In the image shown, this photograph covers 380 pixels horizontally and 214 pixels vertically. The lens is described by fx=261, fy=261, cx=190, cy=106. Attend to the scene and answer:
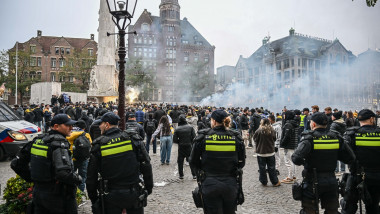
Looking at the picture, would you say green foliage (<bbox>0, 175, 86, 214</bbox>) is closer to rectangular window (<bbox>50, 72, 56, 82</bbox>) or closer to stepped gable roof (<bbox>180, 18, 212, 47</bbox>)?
rectangular window (<bbox>50, 72, 56, 82</bbox>)

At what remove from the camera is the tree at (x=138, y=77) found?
47875mm

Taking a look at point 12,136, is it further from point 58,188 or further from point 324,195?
point 324,195

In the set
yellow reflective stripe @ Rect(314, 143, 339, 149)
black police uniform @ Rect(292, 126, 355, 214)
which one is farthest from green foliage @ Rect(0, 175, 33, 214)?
yellow reflective stripe @ Rect(314, 143, 339, 149)

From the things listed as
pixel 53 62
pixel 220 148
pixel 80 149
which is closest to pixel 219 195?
pixel 220 148

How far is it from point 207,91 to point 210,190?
59.1 m

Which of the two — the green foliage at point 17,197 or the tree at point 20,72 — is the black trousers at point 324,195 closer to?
the green foliage at point 17,197

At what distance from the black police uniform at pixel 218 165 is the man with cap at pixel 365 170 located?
1939 millimetres

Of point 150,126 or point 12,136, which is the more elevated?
point 150,126

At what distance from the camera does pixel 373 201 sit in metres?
4.22

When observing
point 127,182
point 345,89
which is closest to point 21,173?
point 127,182

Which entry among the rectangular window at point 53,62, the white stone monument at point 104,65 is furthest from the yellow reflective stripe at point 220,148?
the rectangular window at point 53,62

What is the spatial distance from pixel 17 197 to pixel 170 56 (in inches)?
2311

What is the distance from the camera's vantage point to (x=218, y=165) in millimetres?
3590

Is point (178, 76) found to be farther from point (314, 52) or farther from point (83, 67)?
point (314, 52)
